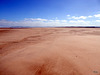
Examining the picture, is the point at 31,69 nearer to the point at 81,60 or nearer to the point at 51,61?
the point at 51,61

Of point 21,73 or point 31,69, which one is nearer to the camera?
point 21,73

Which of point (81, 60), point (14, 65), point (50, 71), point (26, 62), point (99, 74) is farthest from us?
point (81, 60)

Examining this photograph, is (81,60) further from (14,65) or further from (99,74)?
(14,65)

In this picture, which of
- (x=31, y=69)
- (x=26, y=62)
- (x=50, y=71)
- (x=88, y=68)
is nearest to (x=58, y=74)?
(x=50, y=71)

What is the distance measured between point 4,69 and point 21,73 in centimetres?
64

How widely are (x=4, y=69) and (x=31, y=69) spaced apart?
88 cm

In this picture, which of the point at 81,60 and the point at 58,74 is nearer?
the point at 58,74

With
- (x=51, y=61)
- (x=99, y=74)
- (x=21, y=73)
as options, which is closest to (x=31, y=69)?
(x=21, y=73)

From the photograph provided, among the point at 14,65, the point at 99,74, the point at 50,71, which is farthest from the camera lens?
the point at 14,65

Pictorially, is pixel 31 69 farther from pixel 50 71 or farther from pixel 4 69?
pixel 4 69

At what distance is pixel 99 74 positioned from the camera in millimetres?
2424

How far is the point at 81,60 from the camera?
3.28 metres

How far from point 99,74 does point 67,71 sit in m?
0.92

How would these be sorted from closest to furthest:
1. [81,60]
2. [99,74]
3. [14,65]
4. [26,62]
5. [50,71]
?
[99,74], [50,71], [14,65], [26,62], [81,60]
